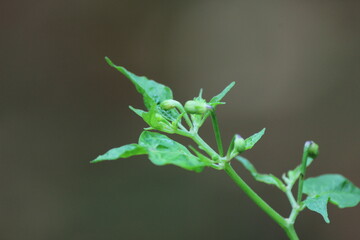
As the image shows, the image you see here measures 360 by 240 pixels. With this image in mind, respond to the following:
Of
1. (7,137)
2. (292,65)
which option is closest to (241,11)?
(292,65)

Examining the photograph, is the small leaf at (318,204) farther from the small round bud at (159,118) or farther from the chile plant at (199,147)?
the small round bud at (159,118)

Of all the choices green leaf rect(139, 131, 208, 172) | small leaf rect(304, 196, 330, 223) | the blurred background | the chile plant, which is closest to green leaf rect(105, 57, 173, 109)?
the chile plant

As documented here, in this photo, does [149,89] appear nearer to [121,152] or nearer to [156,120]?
[156,120]

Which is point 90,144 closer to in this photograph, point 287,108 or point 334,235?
point 287,108

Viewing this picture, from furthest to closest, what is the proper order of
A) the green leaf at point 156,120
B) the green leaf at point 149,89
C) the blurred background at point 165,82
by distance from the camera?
the blurred background at point 165,82
the green leaf at point 149,89
the green leaf at point 156,120

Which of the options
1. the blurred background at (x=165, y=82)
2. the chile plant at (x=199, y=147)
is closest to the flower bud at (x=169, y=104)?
the chile plant at (x=199, y=147)

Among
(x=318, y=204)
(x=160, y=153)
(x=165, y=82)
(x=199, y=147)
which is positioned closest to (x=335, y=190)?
(x=318, y=204)
